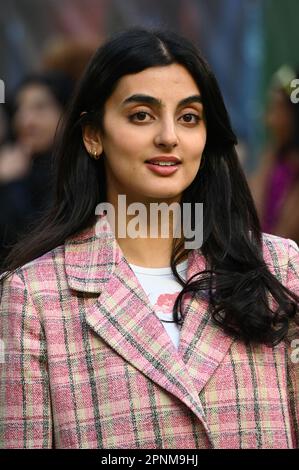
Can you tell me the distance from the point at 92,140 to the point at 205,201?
370mm

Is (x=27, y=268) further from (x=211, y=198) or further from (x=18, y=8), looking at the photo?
(x=18, y=8)

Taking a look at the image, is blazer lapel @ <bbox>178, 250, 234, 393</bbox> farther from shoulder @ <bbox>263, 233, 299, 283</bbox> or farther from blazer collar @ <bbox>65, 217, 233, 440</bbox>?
shoulder @ <bbox>263, 233, 299, 283</bbox>

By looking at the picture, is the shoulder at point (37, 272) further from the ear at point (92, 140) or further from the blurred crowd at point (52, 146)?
the blurred crowd at point (52, 146)

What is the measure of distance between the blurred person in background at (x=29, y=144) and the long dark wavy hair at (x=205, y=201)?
144cm

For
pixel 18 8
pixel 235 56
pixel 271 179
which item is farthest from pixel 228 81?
pixel 271 179

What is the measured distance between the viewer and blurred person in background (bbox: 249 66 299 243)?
6.43m

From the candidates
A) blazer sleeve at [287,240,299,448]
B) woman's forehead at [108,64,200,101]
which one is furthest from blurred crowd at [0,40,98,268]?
blazer sleeve at [287,240,299,448]

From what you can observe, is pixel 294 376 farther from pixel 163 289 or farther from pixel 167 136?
pixel 167 136

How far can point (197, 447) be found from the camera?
3.48 m

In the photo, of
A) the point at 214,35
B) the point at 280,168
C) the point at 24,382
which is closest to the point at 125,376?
the point at 24,382

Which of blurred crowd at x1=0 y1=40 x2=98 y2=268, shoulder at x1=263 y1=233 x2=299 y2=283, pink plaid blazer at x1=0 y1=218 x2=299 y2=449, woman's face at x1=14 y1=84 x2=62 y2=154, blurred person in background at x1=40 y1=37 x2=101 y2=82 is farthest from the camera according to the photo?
blurred person in background at x1=40 y1=37 x2=101 y2=82

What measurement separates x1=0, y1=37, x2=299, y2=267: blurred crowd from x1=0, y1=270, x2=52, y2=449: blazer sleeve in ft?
4.89

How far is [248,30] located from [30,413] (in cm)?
561

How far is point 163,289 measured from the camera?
370cm
